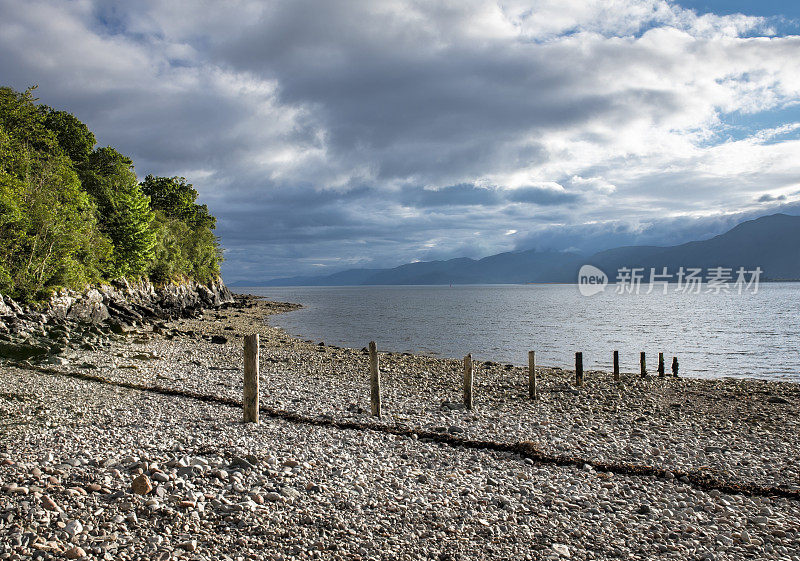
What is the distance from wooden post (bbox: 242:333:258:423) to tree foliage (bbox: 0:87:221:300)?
3099 centimetres

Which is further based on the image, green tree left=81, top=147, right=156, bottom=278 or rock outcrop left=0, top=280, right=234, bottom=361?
green tree left=81, top=147, right=156, bottom=278

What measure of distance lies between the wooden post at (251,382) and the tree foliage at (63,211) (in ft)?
102

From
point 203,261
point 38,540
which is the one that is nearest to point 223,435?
point 38,540

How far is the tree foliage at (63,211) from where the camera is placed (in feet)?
122

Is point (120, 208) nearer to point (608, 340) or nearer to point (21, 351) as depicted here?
point (21, 351)

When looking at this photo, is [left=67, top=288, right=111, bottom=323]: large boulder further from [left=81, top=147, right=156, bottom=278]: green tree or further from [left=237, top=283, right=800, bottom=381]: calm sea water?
[left=237, top=283, right=800, bottom=381]: calm sea water

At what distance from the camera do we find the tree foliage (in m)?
37.3

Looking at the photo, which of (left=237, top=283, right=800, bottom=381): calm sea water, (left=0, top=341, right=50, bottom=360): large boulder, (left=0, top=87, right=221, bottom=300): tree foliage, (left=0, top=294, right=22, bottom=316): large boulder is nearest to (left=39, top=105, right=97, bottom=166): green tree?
(left=0, top=87, right=221, bottom=300): tree foliage

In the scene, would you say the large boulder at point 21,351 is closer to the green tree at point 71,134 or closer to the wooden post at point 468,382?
the wooden post at point 468,382

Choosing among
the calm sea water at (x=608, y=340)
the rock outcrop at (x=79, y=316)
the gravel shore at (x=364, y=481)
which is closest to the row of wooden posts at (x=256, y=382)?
the gravel shore at (x=364, y=481)

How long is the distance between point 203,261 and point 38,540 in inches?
3868

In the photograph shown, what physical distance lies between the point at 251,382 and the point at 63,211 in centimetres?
3825

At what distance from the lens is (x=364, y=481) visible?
33.1 ft

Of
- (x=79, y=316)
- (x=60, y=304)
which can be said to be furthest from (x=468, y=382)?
(x=79, y=316)
